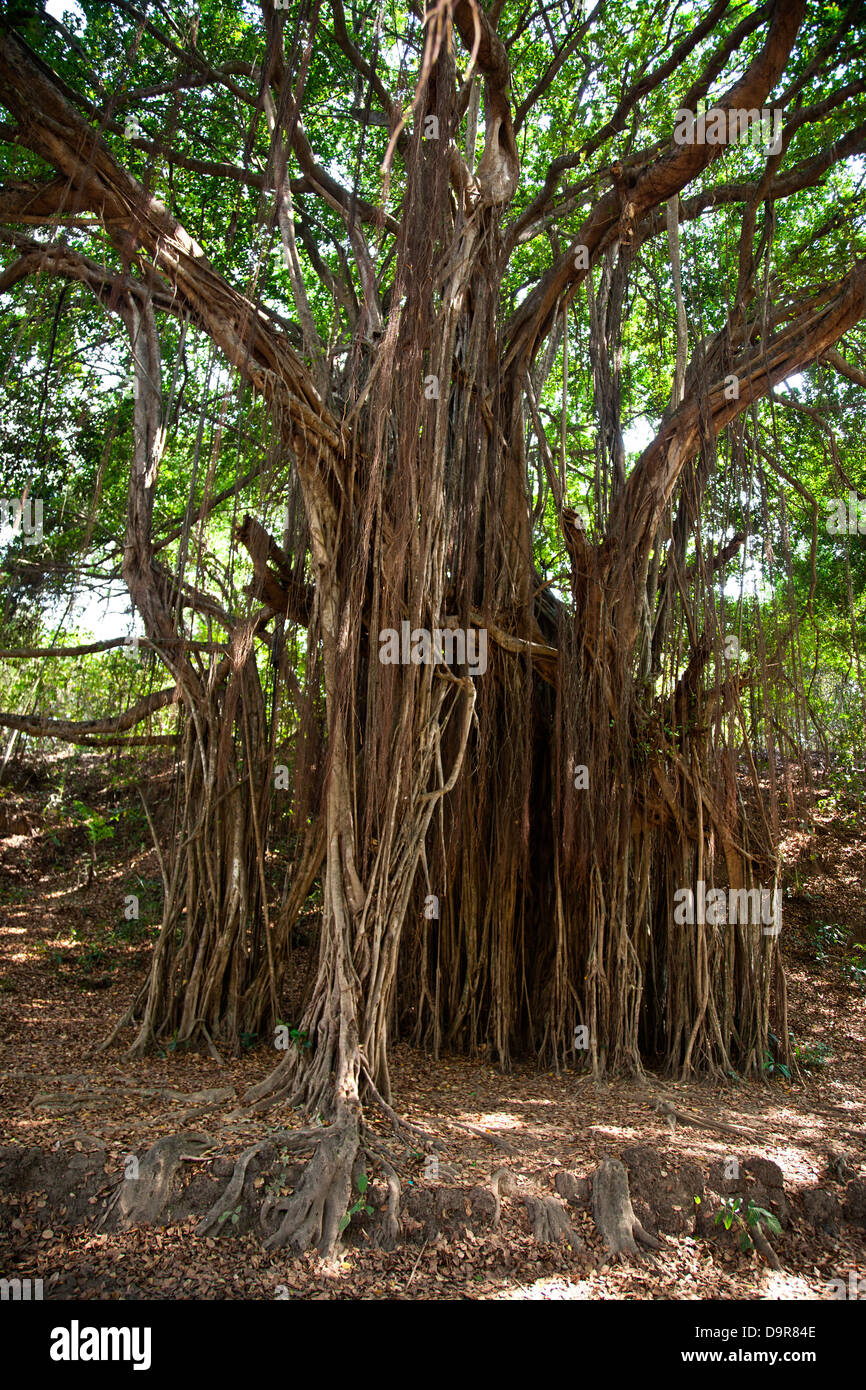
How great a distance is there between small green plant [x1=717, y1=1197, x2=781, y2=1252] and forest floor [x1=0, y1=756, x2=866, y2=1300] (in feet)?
0.10

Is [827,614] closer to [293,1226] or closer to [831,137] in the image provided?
[831,137]

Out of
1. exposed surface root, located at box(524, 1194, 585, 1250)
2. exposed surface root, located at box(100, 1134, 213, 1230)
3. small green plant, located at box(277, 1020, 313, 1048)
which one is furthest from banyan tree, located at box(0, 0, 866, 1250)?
exposed surface root, located at box(524, 1194, 585, 1250)

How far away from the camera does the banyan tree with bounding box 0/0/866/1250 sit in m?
3.21

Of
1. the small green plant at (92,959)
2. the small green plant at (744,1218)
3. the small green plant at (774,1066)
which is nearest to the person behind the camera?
the small green plant at (744,1218)

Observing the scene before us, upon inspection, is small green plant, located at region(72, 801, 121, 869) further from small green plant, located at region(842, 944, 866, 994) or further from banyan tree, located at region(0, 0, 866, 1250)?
small green plant, located at region(842, 944, 866, 994)

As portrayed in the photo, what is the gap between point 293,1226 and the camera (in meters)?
2.43

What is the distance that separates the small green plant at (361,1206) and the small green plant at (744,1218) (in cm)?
106

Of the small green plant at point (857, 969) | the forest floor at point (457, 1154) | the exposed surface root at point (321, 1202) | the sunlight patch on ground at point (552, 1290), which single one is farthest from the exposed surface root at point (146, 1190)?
the small green plant at point (857, 969)

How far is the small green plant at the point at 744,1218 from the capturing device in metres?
2.68

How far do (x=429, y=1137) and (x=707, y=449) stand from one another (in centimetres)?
297

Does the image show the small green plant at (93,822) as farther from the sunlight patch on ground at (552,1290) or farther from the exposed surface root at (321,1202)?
the sunlight patch on ground at (552,1290)

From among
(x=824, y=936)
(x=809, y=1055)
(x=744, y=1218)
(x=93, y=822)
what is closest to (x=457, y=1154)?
(x=744, y=1218)

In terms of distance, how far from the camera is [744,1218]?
2.72m

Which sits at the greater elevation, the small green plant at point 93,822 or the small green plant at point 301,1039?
the small green plant at point 93,822
